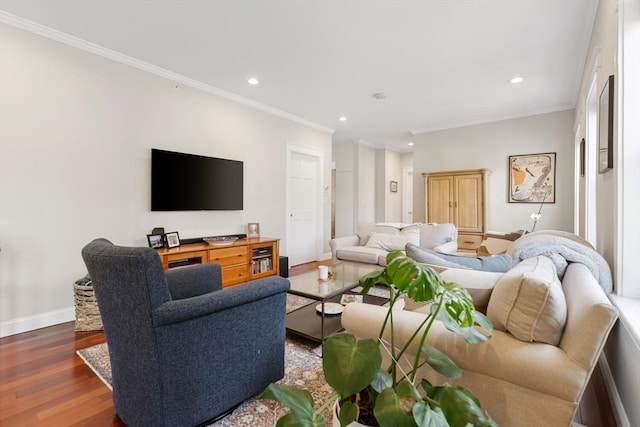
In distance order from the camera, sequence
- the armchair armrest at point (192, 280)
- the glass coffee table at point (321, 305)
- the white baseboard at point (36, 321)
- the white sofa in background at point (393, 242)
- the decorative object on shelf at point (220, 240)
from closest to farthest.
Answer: the armchair armrest at point (192, 280) → the glass coffee table at point (321, 305) → the white baseboard at point (36, 321) → the decorative object on shelf at point (220, 240) → the white sofa in background at point (393, 242)

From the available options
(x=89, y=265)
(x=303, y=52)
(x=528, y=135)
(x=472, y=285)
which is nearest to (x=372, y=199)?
(x=528, y=135)

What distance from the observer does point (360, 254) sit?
13.7 ft

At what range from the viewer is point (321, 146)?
5.89m

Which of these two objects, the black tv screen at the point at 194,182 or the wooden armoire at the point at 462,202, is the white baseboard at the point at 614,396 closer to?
the wooden armoire at the point at 462,202

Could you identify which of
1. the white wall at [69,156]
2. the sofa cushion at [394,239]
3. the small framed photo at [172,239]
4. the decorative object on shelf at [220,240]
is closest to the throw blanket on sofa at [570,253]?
the sofa cushion at [394,239]

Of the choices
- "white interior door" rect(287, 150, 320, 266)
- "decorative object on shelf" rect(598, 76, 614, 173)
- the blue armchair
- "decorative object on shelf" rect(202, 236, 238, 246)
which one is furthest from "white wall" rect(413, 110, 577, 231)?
the blue armchair

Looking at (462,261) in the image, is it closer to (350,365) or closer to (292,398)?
(350,365)

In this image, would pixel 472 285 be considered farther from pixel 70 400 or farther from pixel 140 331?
pixel 70 400

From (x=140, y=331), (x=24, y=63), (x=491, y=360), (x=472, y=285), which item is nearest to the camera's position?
(x=491, y=360)

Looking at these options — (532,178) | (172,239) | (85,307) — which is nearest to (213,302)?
(85,307)

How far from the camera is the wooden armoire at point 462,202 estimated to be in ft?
16.9

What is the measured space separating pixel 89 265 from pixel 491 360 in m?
1.73

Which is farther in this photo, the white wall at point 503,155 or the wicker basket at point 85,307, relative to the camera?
the white wall at point 503,155

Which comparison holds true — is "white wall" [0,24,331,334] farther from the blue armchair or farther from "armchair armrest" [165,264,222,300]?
the blue armchair
